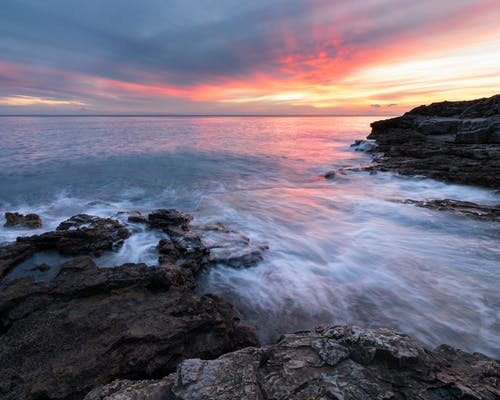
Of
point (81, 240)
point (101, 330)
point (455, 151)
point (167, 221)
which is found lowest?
point (167, 221)

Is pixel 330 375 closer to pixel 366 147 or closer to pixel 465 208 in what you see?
pixel 465 208

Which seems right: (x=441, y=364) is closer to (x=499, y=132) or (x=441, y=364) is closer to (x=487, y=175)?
(x=487, y=175)

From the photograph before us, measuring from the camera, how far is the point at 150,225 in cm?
827

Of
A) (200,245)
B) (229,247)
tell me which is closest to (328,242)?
(229,247)

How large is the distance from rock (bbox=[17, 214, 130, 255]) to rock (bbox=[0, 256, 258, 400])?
196 centimetres

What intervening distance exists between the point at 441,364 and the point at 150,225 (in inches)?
298

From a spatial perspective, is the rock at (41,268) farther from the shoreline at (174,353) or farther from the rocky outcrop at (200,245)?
the rocky outcrop at (200,245)

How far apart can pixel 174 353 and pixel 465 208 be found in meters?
10.6

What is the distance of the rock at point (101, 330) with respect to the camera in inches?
115

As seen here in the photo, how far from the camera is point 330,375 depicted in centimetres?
243

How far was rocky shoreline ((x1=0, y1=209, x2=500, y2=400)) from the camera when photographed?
7.77 ft

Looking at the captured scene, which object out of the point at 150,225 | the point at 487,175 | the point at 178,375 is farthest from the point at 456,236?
the point at 150,225

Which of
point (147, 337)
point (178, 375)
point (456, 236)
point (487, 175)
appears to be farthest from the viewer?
point (487, 175)

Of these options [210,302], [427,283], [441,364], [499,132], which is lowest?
[427,283]
